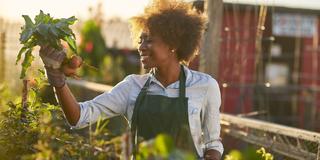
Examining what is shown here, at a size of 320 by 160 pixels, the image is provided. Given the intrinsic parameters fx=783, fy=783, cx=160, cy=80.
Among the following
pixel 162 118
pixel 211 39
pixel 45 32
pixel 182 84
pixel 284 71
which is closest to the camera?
pixel 45 32

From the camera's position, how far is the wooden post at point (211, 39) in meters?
6.17

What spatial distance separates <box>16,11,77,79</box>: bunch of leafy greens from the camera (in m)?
3.26

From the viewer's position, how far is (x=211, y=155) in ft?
12.2

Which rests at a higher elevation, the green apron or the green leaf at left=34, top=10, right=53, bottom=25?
the green leaf at left=34, top=10, right=53, bottom=25

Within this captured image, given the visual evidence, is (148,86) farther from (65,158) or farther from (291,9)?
(291,9)

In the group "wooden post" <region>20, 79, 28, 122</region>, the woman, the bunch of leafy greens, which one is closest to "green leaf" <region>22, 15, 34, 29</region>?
the bunch of leafy greens

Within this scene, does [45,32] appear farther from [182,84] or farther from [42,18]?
[182,84]

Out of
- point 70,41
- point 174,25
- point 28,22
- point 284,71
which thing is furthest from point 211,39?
point 284,71

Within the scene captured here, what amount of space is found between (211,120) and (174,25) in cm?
49

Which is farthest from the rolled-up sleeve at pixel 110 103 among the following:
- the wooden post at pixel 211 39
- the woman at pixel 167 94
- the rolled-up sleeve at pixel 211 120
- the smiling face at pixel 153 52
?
the wooden post at pixel 211 39

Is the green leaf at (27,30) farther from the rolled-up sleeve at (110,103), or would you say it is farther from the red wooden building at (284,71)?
the red wooden building at (284,71)

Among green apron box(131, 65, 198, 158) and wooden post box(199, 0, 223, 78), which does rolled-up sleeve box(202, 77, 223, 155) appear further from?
wooden post box(199, 0, 223, 78)

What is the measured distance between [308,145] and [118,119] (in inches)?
108

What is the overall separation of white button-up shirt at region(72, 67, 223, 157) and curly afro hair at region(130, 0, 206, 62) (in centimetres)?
18
